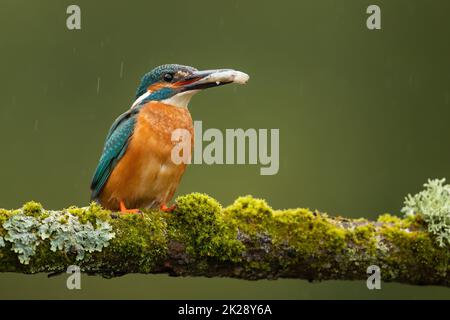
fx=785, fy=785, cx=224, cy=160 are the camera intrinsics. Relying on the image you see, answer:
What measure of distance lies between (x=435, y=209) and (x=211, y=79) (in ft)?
4.89

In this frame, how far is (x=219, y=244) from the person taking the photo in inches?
140

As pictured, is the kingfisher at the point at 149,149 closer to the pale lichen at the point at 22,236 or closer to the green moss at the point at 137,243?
the green moss at the point at 137,243

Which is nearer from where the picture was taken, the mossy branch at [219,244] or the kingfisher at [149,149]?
the mossy branch at [219,244]

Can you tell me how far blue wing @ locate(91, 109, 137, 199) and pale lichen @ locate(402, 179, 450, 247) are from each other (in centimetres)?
166

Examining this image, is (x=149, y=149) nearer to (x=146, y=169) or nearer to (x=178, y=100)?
(x=146, y=169)

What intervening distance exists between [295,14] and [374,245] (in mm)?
5557

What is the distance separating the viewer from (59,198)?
7.74m

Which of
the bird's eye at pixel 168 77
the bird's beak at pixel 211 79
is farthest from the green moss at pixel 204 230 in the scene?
the bird's eye at pixel 168 77

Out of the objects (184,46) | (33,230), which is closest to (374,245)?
(33,230)

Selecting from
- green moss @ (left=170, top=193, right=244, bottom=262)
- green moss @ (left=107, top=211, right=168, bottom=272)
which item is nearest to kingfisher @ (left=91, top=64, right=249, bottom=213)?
green moss @ (left=170, top=193, right=244, bottom=262)

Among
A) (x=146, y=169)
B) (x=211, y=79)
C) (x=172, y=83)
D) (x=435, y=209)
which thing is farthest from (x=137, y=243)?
(x=172, y=83)

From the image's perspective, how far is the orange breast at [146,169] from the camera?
14.8 ft

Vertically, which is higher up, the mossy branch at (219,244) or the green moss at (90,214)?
the green moss at (90,214)

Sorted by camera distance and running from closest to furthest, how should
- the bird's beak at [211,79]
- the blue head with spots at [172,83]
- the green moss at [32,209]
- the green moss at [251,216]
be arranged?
the green moss at [32,209], the green moss at [251,216], the bird's beak at [211,79], the blue head with spots at [172,83]
